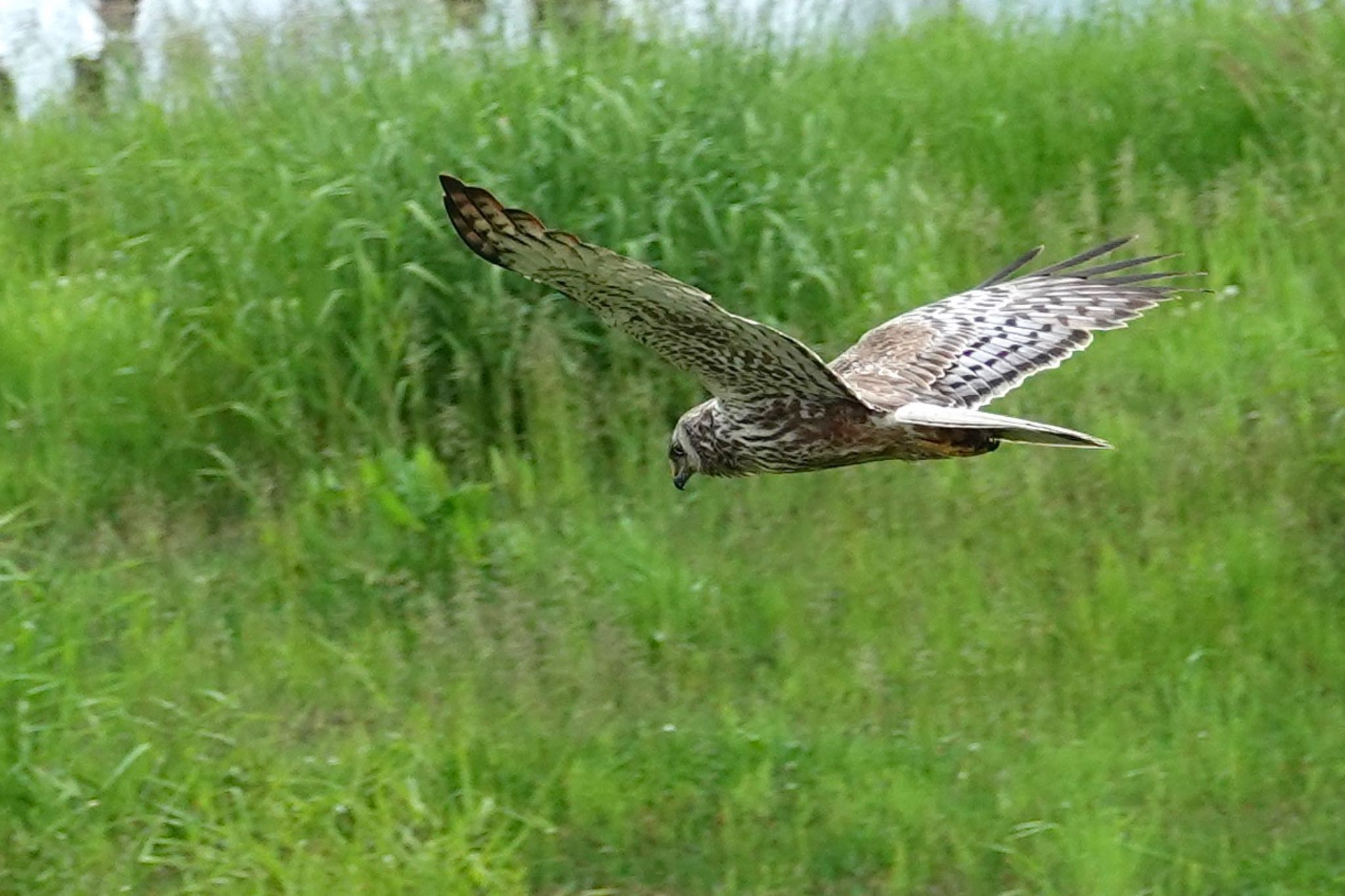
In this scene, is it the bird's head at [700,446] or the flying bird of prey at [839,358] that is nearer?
the flying bird of prey at [839,358]

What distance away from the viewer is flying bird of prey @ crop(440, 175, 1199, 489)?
401 centimetres

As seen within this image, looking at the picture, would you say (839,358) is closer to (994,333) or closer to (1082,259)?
(994,333)

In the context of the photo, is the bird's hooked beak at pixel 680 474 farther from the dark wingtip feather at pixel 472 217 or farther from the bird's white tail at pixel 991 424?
the dark wingtip feather at pixel 472 217

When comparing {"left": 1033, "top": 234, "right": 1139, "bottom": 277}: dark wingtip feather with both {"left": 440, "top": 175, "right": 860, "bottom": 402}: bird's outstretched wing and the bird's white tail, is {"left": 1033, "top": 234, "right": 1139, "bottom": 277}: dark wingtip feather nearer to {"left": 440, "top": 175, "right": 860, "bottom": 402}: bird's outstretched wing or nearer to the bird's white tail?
the bird's white tail

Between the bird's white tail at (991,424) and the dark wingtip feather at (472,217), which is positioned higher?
the dark wingtip feather at (472,217)

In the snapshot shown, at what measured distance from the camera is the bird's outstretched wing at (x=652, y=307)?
3.88 metres

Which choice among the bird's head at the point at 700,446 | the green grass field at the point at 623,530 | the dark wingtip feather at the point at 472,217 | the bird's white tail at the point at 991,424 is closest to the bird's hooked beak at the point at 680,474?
the bird's head at the point at 700,446

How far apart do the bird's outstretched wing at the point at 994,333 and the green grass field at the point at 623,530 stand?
0.76 metres

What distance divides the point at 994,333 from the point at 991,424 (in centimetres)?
151

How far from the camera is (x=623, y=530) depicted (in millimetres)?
6512

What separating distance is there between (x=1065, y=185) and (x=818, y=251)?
1.65 metres

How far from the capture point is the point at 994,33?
360 inches

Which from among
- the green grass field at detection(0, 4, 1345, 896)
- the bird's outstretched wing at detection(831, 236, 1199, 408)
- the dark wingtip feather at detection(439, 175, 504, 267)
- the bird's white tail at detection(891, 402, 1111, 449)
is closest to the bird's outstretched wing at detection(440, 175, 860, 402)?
the dark wingtip feather at detection(439, 175, 504, 267)

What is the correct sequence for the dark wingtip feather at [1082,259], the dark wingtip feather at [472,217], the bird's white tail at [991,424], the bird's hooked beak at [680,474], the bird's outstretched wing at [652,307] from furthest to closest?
the dark wingtip feather at [1082,259]
the bird's hooked beak at [680,474]
the bird's white tail at [991,424]
the bird's outstretched wing at [652,307]
the dark wingtip feather at [472,217]
